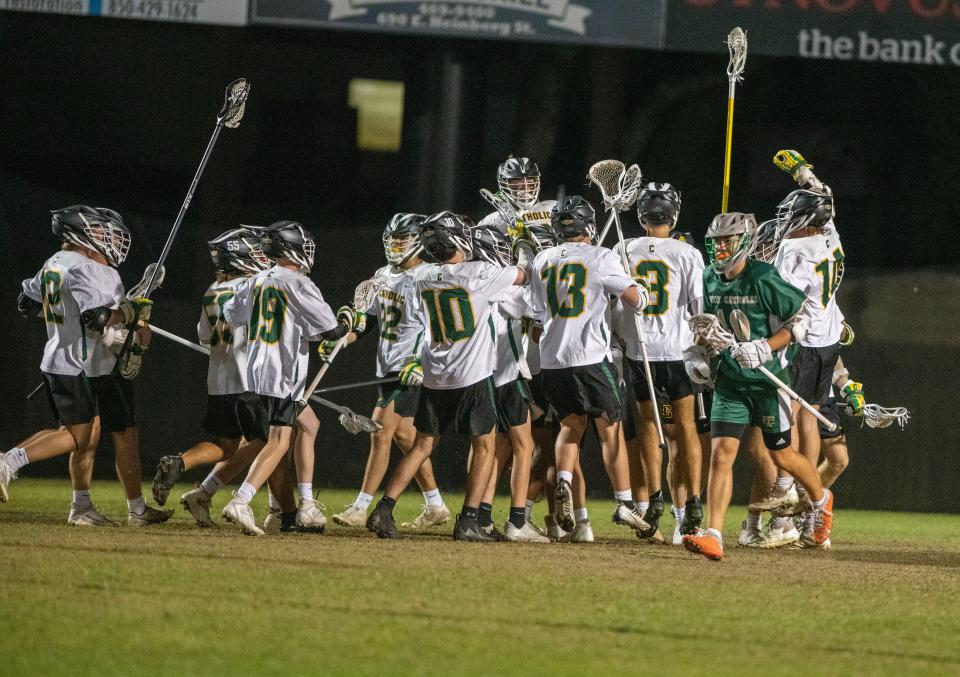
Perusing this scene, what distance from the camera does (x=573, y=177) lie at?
16.7 meters

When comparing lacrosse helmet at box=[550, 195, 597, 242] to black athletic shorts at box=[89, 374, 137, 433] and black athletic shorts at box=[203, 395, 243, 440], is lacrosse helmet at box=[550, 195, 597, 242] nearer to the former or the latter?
black athletic shorts at box=[203, 395, 243, 440]

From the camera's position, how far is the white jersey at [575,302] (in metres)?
8.45

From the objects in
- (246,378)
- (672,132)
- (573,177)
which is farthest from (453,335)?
(672,132)

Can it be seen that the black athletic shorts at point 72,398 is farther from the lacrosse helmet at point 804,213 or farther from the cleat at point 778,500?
the lacrosse helmet at point 804,213

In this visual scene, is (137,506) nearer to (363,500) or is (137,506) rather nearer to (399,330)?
(363,500)

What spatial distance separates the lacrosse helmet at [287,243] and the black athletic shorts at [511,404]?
53.4 inches

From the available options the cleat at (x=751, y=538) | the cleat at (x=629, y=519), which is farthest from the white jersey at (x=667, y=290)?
the cleat at (x=751, y=538)

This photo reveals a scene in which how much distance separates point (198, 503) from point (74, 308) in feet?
4.48

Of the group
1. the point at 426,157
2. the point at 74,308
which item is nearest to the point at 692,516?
the point at 74,308

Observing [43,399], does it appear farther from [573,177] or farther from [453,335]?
[573,177]

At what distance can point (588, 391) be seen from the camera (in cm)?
845

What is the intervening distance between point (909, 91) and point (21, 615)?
1402cm

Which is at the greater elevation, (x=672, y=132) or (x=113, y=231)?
(x=672, y=132)

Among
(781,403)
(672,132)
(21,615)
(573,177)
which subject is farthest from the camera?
(672,132)
